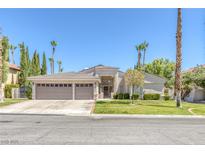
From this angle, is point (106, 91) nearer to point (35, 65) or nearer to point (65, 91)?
point (65, 91)

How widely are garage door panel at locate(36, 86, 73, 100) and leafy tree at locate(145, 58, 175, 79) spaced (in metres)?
36.7

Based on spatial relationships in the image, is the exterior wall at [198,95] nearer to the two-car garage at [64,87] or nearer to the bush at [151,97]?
the bush at [151,97]

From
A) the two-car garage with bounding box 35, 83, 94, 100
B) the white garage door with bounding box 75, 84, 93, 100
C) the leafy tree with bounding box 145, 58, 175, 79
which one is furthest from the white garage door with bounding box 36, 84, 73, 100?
the leafy tree with bounding box 145, 58, 175, 79

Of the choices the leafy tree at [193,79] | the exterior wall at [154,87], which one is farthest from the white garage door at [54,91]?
the leafy tree at [193,79]

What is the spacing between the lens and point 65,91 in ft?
105

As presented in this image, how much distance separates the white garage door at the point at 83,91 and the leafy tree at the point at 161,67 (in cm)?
3526

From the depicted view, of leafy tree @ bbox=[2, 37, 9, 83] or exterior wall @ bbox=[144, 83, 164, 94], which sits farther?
exterior wall @ bbox=[144, 83, 164, 94]

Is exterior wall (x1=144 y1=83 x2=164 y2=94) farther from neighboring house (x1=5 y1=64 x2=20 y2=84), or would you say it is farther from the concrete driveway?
neighboring house (x1=5 y1=64 x2=20 y2=84)

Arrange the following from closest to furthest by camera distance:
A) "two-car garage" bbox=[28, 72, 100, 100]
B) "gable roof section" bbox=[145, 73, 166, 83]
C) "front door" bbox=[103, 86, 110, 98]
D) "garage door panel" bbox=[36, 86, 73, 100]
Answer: "two-car garage" bbox=[28, 72, 100, 100]
"garage door panel" bbox=[36, 86, 73, 100]
"gable roof section" bbox=[145, 73, 166, 83]
"front door" bbox=[103, 86, 110, 98]

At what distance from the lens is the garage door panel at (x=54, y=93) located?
31781 mm

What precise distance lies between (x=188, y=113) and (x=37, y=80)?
19873 millimetres

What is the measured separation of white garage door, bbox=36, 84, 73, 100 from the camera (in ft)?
104
